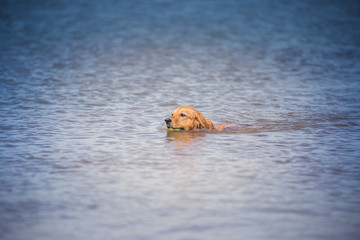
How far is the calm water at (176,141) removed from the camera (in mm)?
5367

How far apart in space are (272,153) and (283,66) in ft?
40.2

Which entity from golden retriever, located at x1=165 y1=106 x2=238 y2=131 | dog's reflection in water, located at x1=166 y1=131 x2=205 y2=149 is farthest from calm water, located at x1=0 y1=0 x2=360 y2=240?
golden retriever, located at x1=165 y1=106 x2=238 y2=131

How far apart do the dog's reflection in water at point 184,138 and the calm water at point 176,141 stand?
38 millimetres

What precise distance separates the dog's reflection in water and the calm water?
Answer: 0.12 ft

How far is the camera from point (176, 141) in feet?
30.3

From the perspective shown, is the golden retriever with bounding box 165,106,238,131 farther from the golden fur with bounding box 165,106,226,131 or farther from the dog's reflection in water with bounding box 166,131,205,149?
the dog's reflection in water with bounding box 166,131,205,149

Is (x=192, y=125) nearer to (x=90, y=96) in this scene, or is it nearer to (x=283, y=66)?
(x=90, y=96)

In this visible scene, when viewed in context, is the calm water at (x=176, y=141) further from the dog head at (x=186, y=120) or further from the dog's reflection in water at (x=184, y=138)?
the dog head at (x=186, y=120)

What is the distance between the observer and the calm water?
537 cm

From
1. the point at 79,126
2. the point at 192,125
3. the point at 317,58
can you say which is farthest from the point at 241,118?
the point at 317,58

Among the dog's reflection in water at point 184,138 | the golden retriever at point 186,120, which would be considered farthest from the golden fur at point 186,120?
the dog's reflection in water at point 184,138

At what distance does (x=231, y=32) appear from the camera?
102 ft

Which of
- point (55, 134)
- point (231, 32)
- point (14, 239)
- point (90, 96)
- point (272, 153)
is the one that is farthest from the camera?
point (231, 32)

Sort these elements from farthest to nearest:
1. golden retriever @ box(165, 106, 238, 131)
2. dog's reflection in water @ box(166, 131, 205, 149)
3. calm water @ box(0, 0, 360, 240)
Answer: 1. golden retriever @ box(165, 106, 238, 131)
2. dog's reflection in water @ box(166, 131, 205, 149)
3. calm water @ box(0, 0, 360, 240)
